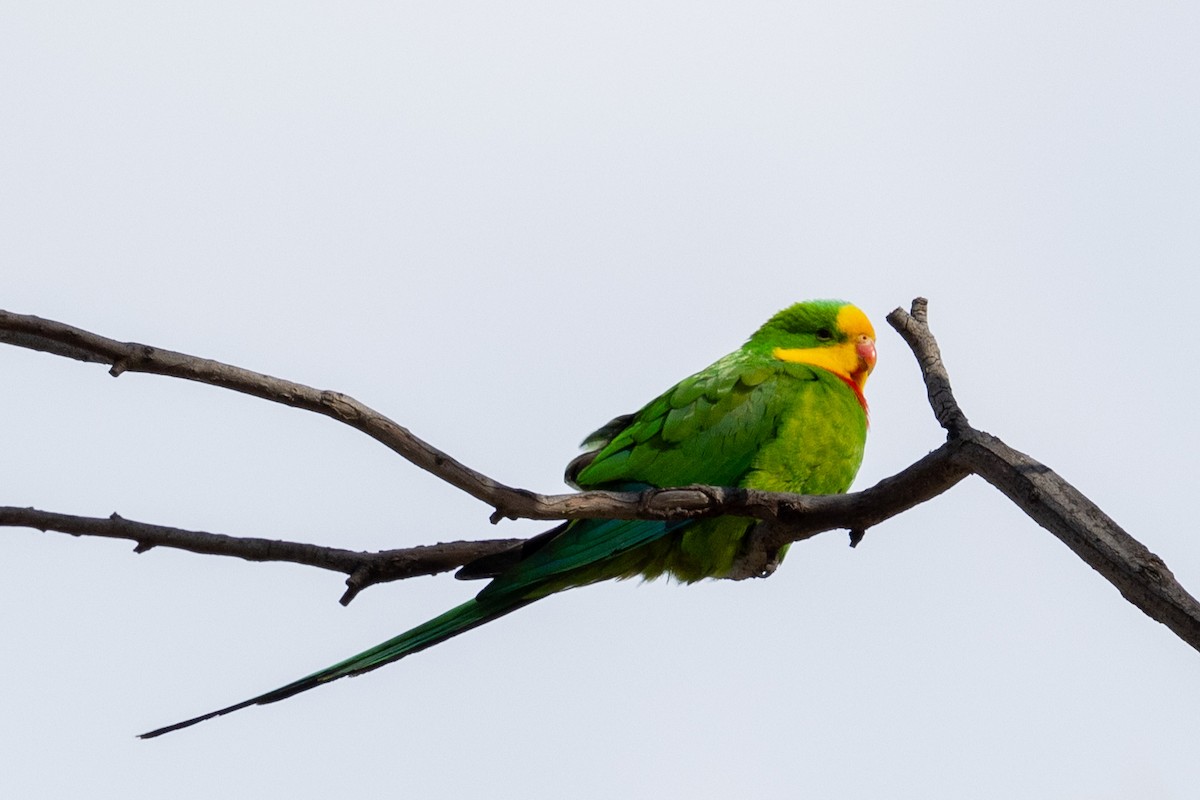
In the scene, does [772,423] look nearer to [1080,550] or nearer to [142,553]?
[1080,550]

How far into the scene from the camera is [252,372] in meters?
2.49

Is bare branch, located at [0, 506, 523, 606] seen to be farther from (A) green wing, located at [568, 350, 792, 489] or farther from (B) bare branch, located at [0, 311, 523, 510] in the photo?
(A) green wing, located at [568, 350, 792, 489]

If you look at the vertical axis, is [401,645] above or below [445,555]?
below

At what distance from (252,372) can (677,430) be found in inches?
82.6

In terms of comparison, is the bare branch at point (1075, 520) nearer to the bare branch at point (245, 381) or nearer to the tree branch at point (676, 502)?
the tree branch at point (676, 502)

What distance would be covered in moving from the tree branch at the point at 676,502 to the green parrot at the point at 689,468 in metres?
0.18

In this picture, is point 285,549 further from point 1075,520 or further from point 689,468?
point 1075,520

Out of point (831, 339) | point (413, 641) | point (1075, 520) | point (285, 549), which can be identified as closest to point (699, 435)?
point (831, 339)

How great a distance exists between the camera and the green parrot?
12.7 feet

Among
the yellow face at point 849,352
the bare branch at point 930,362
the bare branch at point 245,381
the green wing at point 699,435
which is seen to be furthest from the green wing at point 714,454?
the bare branch at point 245,381

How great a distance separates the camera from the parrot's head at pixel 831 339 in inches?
194

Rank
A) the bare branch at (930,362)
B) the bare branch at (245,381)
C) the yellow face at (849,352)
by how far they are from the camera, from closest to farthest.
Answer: the bare branch at (245,381)
the bare branch at (930,362)
the yellow face at (849,352)

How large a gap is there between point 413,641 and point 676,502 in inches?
50.5

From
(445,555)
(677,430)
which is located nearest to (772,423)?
(677,430)
